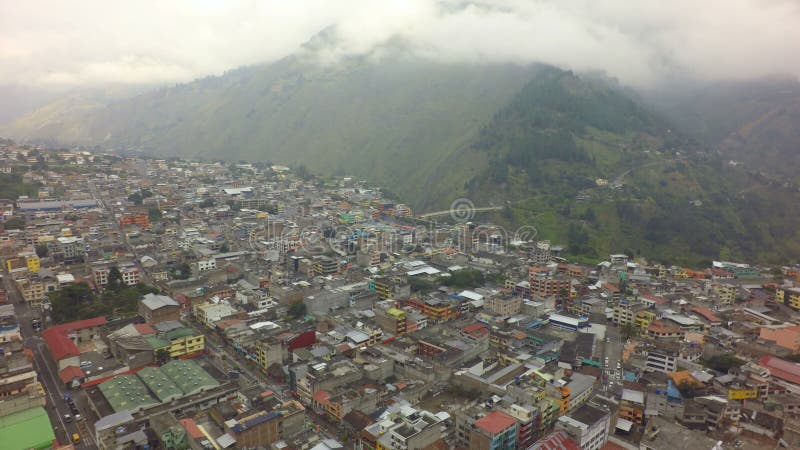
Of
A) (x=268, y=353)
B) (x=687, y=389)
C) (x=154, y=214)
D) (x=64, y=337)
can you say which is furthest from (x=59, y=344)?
(x=154, y=214)

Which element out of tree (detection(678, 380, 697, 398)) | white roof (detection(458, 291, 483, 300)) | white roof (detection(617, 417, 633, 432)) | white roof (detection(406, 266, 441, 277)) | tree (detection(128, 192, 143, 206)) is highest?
tree (detection(128, 192, 143, 206))

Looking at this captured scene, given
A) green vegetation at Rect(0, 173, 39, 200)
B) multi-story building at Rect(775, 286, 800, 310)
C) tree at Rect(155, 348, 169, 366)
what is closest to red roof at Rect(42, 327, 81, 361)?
tree at Rect(155, 348, 169, 366)

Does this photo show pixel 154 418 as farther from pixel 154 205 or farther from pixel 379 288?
pixel 154 205

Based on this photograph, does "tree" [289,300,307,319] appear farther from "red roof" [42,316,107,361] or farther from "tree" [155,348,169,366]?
"red roof" [42,316,107,361]

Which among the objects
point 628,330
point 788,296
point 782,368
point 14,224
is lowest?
point 628,330

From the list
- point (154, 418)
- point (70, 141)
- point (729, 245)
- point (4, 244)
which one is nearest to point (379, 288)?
point (154, 418)

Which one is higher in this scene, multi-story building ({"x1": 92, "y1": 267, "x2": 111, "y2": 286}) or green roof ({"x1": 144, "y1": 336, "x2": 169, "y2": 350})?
multi-story building ({"x1": 92, "y1": 267, "x2": 111, "y2": 286})

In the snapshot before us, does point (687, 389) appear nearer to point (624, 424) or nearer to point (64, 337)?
point (624, 424)
